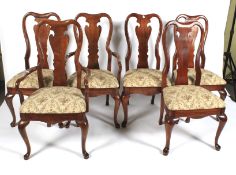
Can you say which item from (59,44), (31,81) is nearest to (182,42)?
(59,44)

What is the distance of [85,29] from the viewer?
2605 mm

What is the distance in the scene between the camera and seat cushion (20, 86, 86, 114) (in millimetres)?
1902

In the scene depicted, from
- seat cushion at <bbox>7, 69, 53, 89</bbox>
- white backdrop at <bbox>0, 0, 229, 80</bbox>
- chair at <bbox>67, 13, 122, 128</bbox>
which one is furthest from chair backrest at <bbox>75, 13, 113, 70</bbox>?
seat cushion at <bbox>7, 69, 53, 89</bbox>

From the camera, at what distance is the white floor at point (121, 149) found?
6.52 feet

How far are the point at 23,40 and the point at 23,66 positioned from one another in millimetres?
273

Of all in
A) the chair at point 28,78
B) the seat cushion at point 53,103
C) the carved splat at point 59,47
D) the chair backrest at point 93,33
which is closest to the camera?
the seat cushion at point 53,103

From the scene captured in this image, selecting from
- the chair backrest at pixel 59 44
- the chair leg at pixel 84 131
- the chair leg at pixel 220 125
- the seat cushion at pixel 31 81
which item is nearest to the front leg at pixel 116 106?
the chair backrest at pixel 59 44

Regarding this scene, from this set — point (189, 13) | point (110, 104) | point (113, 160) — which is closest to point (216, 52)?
point (189, 13)

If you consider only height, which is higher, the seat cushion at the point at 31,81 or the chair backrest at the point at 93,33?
the chair backrest at the point at 93,33

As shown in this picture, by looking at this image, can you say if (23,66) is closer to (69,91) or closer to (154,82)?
(69,91)

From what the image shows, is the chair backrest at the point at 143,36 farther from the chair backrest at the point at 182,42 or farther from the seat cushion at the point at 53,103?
the seat cushion at the point at 53,103

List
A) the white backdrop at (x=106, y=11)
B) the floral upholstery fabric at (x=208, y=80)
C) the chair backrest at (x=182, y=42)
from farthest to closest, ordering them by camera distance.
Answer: the white backdrop at (x=106, y=11) < the floral upholstery fabric at (x=208, y=80) < the chair backrest at (x=182, y=42)

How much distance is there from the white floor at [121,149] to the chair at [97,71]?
0.25m

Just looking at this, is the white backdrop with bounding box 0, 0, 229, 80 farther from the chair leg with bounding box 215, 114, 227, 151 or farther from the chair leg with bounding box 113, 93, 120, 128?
the chair leg with bounding box 215, 114, 227, 151
